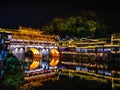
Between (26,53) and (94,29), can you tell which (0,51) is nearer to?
(26,53)

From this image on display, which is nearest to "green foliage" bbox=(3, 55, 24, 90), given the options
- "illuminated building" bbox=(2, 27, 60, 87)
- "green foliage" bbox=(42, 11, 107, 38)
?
"illuminated building" bbox=(2, 27, 60, 87)

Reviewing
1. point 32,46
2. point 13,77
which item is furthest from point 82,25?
point 13,77

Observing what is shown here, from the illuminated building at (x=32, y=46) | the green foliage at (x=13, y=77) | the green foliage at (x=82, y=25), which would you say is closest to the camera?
the green foliage at (x=13, y=77)

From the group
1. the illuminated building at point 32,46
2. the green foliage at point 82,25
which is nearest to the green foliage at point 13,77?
the illuminated building at point 32,46

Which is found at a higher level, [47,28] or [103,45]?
[47,28]

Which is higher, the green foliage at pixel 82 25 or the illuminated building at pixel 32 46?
the green foliage at pixel 82 25

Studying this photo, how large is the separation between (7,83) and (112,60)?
2190cm

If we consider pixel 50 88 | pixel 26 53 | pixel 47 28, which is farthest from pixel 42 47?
pixel 50 88

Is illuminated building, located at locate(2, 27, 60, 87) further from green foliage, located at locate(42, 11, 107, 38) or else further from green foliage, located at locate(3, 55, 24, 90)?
green foliage, located at locate(3, 55, 24, 90)

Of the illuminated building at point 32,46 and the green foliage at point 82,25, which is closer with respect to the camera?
the illuminated building at point 32,46

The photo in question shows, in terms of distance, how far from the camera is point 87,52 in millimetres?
36531

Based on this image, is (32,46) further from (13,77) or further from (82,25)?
(13,77)

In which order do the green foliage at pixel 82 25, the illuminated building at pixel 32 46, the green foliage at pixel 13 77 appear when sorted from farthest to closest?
the green foliage at pixel 82 25, the illuminated building at pixel 32 46, the green foliage at pixel 13 77

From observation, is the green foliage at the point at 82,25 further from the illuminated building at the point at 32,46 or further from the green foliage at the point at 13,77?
the green foliage at the point at 13,77
